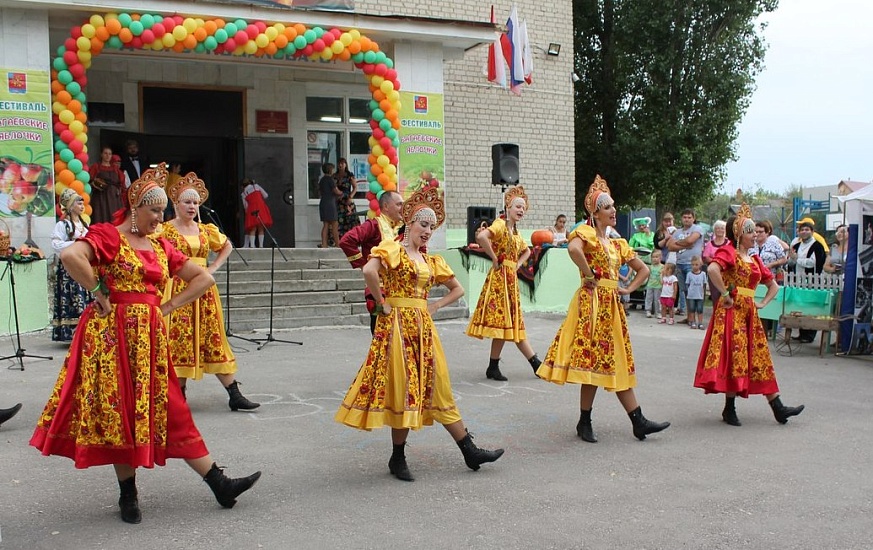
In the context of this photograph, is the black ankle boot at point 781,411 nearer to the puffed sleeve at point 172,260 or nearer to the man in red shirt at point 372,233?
the man in red shirt at point 372,233

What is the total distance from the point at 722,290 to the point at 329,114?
12.1m

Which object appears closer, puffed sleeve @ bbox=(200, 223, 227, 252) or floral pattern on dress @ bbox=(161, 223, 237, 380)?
floral pattern on dress @ bbox=(161, 223, 237, 380)

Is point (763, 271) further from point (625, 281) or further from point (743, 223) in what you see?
point (625, 281)

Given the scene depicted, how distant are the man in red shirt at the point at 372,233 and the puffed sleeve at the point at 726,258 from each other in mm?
2710

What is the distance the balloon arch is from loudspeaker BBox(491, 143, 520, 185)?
1768 millimetres

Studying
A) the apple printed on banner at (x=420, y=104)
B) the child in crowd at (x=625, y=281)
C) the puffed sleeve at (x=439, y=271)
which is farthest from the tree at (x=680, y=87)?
the puffed sleeve at (x=439, y=271)

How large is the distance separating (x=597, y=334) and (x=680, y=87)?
2001 centimetres

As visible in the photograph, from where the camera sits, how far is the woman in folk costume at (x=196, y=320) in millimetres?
7031

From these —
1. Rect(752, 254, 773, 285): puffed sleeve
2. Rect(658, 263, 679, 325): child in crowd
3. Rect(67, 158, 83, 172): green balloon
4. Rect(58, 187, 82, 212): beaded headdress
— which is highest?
Rect(67, 158, 83, 172): green balloon

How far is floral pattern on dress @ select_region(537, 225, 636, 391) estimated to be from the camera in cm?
645

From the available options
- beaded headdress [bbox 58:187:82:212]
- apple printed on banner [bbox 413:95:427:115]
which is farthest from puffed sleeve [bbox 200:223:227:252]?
apple printed on banner [bbox 413:95:427:115]

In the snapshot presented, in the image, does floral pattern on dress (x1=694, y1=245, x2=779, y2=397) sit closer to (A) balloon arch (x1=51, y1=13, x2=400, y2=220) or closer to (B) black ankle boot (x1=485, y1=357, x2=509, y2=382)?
(B) black ankle boot (x1=485, y1=357, x2=509, y2=382)

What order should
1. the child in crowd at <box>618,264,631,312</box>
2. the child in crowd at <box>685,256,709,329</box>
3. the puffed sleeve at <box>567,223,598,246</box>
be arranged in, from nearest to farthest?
the puffed sleeve at <box>567,223,598,246</box>
the child in crowd at <box>685,256,709,329</box>
the child in crowd at <box>618,264,631,312</box>

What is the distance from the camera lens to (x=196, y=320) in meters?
7.09
